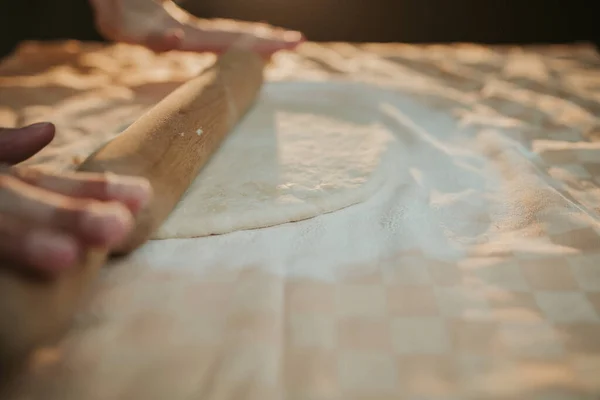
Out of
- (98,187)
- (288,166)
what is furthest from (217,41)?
(98,187)

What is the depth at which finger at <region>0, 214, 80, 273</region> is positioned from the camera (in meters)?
0.44

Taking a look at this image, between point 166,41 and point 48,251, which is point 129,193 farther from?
point 166,41

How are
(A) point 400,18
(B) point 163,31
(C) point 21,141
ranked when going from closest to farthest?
(C) point 21,141
(B) point 163,31
(A) point 400,18

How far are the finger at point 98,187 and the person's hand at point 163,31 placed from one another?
831 millimetres

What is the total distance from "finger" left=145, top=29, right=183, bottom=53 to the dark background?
0.38 m

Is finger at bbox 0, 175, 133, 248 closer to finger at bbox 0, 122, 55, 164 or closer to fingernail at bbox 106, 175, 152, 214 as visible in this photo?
fingernail at bbox 106, 175, 152, 214

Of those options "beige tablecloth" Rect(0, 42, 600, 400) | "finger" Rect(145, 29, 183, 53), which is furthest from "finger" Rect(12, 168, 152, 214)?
"finger" Rect(145, 29, 183, 53)

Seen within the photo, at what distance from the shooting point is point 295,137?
0.94m

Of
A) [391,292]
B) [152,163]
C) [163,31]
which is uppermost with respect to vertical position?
[163,31]

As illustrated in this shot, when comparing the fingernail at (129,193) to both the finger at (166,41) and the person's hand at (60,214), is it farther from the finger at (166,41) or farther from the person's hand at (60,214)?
the finger at (166,41)

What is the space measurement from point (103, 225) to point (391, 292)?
34cm

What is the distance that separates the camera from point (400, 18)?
5.36 ft

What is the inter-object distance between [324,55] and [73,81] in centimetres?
67

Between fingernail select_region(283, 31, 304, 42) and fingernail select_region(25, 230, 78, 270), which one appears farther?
fingernail select_region(283, 31, 304, 42)
